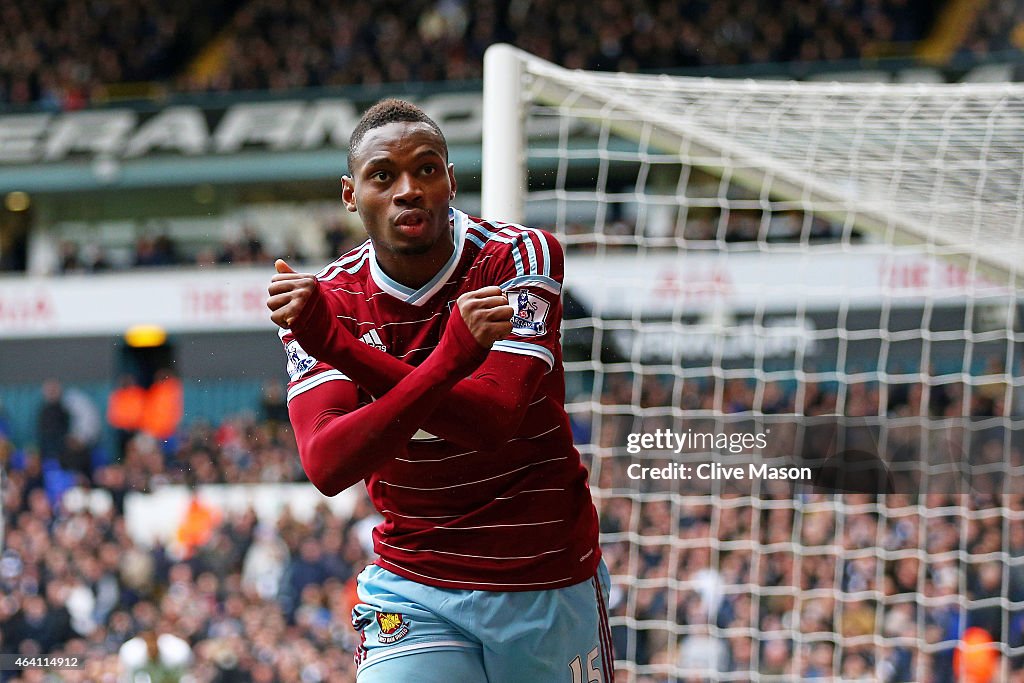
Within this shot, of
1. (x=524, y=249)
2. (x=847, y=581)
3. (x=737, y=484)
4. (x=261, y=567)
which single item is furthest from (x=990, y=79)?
(x=524, y=249)

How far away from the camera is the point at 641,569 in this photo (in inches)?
297

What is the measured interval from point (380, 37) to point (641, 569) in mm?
12131

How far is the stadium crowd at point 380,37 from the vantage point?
1577cm

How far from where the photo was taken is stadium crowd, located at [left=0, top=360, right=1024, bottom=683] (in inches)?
275

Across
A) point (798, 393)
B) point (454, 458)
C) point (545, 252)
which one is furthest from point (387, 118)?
point (798, 393)

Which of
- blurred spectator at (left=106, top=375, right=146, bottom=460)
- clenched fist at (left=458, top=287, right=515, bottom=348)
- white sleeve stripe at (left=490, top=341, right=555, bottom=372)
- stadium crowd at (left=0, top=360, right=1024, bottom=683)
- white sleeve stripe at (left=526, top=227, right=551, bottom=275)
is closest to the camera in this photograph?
clenched fist at (left=458, top=287, right=515, bottom=348)

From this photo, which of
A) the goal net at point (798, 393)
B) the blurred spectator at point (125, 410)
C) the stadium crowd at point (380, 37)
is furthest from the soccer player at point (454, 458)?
the blurred spectator at point (125, 410)

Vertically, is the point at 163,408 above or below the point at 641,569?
below

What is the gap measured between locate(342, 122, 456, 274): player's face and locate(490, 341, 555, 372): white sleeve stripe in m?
0.26

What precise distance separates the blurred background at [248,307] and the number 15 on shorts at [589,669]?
14.4 ft

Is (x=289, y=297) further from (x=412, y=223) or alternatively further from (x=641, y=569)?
(x=641, y=569)

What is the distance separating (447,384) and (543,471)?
0.51 metres

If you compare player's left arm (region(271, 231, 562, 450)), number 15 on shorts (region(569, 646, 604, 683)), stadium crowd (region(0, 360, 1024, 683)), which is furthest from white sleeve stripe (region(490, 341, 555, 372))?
stadium crowd (region(0, 360, 1024, 683))

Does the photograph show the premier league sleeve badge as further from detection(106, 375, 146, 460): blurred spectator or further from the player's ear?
detection(106, 375, 146, 460): blurred spectator
